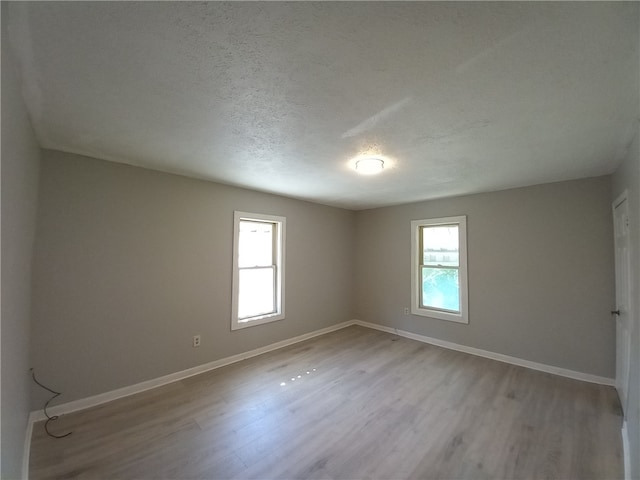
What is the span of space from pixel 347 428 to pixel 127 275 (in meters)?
2.62

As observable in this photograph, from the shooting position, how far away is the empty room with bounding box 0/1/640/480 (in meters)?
1.15

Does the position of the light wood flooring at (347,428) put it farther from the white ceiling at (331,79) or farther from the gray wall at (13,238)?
the white ceiling at (331,79)

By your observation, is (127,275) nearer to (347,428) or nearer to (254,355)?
(254,355)

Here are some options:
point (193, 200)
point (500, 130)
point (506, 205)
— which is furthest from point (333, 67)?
point (506, 205)

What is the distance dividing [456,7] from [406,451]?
8.70ft

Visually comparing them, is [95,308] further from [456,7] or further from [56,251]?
[456,7]

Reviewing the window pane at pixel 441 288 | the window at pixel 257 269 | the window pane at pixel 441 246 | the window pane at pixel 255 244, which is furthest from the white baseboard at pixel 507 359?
the window pane at pixel 255 244

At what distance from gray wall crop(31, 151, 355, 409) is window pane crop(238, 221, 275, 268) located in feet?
0.85

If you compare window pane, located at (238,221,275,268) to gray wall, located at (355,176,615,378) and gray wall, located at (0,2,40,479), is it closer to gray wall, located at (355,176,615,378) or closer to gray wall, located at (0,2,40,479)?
gray wall, located at (0,2,40,479)

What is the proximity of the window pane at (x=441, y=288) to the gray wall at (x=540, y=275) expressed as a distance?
0.25m

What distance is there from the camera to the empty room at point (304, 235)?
1.15 m

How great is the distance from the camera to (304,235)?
14.9 feet

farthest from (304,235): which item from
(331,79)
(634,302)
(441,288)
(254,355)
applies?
(634,302)

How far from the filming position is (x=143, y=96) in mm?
1533
